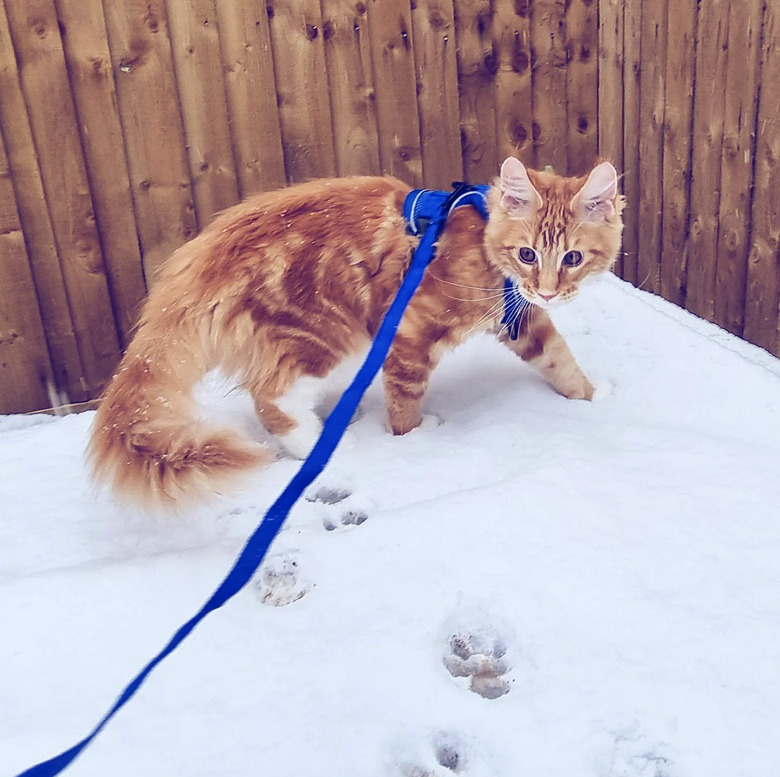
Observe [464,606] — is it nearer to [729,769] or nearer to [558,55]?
[729,769]

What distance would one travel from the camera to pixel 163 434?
163 cm

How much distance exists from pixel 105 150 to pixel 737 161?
7.76 ft

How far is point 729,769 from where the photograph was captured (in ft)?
3.47

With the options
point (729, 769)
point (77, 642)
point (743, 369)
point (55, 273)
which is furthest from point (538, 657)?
point (55, 273)

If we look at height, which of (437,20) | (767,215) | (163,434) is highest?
(437,20)

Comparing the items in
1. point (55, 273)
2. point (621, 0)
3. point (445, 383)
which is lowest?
point (445, 383)

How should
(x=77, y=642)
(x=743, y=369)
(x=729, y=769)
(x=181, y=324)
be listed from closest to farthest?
(x=729, y=769) < (x=77, y=642) < (x=181, y=324) < (x=743, y=369)

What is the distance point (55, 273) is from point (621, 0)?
2.61 meters

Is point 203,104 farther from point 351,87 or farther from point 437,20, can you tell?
point 437,20

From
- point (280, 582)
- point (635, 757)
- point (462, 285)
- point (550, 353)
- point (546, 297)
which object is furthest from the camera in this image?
point (550, 353)

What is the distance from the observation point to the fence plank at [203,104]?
2602 mm

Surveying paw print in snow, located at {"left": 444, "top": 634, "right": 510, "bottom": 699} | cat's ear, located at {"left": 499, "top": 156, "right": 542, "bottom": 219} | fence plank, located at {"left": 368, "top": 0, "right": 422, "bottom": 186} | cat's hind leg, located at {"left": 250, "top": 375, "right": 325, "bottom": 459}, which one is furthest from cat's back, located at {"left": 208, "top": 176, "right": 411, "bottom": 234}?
paw print in snow, located at {"left": 444, "top": 634, "right": 510, "bottom": 699}

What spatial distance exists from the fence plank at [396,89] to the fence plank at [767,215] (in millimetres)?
1291

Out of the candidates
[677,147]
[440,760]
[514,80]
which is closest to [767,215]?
[677,147]
